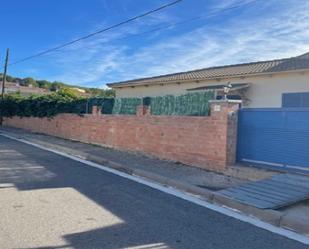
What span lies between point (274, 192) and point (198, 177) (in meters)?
2.51

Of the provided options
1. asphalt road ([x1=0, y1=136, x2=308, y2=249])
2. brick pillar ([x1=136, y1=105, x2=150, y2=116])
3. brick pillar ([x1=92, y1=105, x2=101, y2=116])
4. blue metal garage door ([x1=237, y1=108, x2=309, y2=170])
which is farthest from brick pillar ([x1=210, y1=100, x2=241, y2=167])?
brick pillar ([x1=92, y1=105, x2=101, y2=116])

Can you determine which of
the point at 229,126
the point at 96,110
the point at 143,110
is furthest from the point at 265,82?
the point at 229,126

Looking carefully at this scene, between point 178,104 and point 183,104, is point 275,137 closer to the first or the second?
point 183,104

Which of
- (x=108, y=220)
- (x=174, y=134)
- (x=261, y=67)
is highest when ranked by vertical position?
(x=261, y=67)

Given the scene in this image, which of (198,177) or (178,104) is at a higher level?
(178,104)

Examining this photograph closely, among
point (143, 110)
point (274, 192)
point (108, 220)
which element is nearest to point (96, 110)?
point (143, 110)

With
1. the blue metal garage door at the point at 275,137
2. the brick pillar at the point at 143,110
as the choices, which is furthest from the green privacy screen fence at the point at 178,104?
the blue metal garage door at the point at 275,137

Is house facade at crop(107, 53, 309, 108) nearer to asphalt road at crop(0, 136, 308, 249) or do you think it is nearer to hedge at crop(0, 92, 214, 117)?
hedge at crop(0, 92, 214, 117)

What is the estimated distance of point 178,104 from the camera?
12.7 meters

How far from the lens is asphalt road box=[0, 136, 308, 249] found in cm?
510

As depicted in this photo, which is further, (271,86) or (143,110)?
(271,86)

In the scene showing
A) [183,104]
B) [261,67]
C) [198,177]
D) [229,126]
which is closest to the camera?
[198,177]

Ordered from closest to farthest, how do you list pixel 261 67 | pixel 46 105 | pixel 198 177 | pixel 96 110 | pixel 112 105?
pixel 198 177, pixel 112 105, pixel 96 110, pixel 261 67, pixel 46 105

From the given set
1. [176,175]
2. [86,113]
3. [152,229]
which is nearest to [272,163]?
[176,175]
